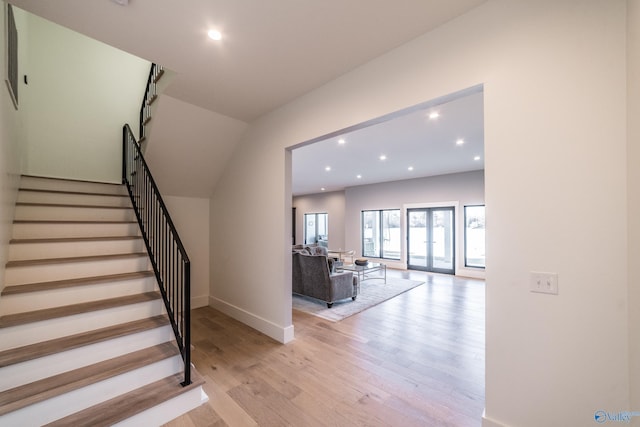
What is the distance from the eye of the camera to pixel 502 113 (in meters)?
1.66

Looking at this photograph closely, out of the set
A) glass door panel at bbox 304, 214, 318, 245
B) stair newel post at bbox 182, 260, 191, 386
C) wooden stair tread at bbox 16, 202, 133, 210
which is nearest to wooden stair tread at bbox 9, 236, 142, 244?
wooden stair tread at bbox 16, 202, 133, 210

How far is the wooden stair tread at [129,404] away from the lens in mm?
1665

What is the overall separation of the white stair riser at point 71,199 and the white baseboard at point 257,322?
6.98 ft

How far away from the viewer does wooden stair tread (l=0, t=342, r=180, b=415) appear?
1586mm

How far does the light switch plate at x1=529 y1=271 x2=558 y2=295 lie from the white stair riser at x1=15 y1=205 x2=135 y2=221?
14.1ft

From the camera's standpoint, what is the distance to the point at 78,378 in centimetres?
180

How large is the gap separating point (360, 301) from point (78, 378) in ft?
13.4

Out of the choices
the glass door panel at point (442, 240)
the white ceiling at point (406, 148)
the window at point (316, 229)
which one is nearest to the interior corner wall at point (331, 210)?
the window at point (316, 229)

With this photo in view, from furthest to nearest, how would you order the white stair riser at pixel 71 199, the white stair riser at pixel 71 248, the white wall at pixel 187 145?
→ the white wall at pixel 187 145, the white stair riser at pixel 71 199, the white stair riser at pixel 71 248

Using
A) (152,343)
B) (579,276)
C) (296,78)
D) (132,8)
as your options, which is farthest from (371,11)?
(152,343)

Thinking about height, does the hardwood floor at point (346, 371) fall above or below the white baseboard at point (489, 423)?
below

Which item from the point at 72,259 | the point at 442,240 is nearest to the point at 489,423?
the point at 72,259

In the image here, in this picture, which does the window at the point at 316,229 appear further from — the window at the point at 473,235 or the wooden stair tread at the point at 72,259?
the wooden stair tread at the point at 72,259

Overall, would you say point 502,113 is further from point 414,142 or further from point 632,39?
point 414,142
